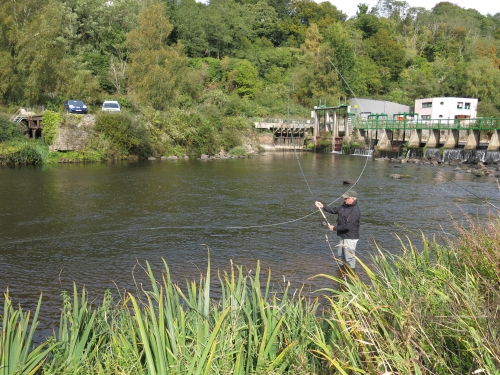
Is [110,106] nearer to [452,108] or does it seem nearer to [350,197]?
[350,197]

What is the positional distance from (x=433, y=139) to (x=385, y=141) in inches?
245

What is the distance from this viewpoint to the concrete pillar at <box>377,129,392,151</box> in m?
53.4

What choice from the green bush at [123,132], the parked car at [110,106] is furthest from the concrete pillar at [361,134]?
the parked car at [110,106]

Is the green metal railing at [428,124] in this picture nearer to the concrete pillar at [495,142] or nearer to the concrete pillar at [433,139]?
the concrete pillar at [495,142]

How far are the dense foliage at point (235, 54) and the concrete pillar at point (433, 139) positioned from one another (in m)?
9.03

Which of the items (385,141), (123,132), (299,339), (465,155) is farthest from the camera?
(385,141)

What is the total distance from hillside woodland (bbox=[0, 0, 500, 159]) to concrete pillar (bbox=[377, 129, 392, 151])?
26.3 feet

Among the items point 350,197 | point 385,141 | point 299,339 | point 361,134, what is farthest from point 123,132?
point 299,339

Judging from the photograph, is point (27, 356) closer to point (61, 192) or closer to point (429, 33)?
point (61, 192)

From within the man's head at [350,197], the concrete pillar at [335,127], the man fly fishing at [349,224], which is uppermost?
the concrete pillar at [335,127]

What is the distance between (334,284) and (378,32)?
323ft

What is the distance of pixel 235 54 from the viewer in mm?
90875

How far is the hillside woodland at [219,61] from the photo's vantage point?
164 feet

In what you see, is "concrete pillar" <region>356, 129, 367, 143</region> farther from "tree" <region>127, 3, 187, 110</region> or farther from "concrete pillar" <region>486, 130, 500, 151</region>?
"tree" <region>127, 3, 187, 110</region>
